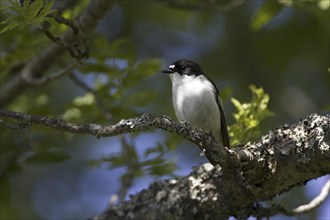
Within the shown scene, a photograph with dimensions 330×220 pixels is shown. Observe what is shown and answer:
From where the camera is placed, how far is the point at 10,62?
462 cm

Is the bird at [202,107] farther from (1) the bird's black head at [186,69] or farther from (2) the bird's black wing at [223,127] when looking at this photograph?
(1) the bird's black head at [186,69]

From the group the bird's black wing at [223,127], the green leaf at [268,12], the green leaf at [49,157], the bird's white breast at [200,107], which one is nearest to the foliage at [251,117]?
the bird's black wing at [223,127]

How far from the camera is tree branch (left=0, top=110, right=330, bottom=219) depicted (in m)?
3.45

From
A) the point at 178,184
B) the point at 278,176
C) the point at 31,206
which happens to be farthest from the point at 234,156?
the point at 31,206

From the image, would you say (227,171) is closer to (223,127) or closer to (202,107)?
(223,127)

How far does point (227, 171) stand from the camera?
3900 millimetres

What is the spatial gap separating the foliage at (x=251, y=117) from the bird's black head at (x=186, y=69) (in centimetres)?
129

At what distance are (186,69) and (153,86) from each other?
4.53 ft

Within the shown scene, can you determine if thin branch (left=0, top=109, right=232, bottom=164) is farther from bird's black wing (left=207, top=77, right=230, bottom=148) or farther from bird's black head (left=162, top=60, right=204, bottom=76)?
bird's black head (left=162, top=60, right=204, bottom=76)

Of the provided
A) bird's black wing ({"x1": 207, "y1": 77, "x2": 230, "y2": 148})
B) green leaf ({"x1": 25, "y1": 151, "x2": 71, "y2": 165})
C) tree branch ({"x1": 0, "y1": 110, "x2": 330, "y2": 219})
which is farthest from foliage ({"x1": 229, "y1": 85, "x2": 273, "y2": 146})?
green leaf ({"x1": 25, "y1": 151, "x2": 71, "y2": 165})

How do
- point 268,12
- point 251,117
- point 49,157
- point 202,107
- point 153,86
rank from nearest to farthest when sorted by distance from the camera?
point 251,117 < point 268,12 < point 49,157 < point 202,107 < point 153,86

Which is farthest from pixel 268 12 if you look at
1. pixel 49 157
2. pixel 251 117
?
pixel 49 157

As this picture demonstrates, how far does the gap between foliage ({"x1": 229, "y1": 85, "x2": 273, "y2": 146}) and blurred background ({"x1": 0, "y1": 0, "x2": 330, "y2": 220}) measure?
0.70 m

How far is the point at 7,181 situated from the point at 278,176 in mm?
2211
